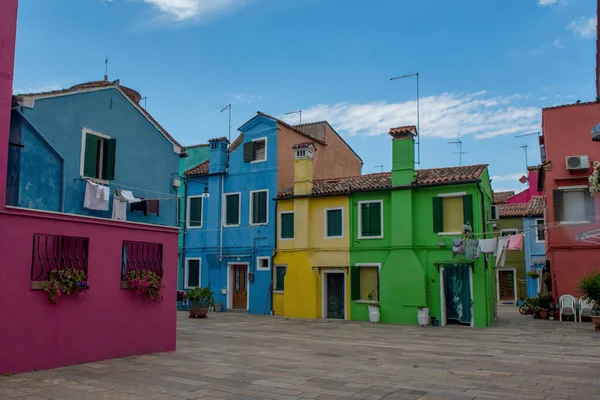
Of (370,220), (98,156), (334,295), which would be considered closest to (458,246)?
(370,220)

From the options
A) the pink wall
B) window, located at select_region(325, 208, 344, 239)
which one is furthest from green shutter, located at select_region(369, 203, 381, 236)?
the pink wall

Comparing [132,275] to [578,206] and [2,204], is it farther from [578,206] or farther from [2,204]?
[578,206]

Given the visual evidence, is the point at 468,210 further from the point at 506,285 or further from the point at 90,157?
the point at 506,285

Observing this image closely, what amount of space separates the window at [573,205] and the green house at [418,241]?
8.92 ft

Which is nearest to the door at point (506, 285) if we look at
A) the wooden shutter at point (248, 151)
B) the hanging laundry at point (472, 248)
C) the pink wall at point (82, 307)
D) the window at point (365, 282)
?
the window at point (365, 282)

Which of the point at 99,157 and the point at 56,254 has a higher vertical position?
the point at 99,157

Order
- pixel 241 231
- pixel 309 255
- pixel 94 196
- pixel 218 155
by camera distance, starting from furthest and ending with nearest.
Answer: pixel 218 155
pixel 241 231
pixel 309 255
pixel 94 196

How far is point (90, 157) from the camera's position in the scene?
14.7 m

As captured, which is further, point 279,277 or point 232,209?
point 232,209

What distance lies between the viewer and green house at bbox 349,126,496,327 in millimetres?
20203

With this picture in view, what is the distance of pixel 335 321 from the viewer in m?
22.0

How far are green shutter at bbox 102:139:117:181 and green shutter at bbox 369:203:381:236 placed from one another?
1116cm

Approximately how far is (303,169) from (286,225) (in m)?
2.75

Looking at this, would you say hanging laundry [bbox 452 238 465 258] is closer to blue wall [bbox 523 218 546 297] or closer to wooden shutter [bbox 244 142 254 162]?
wooden shutter [bbox 244 142 254 162]
